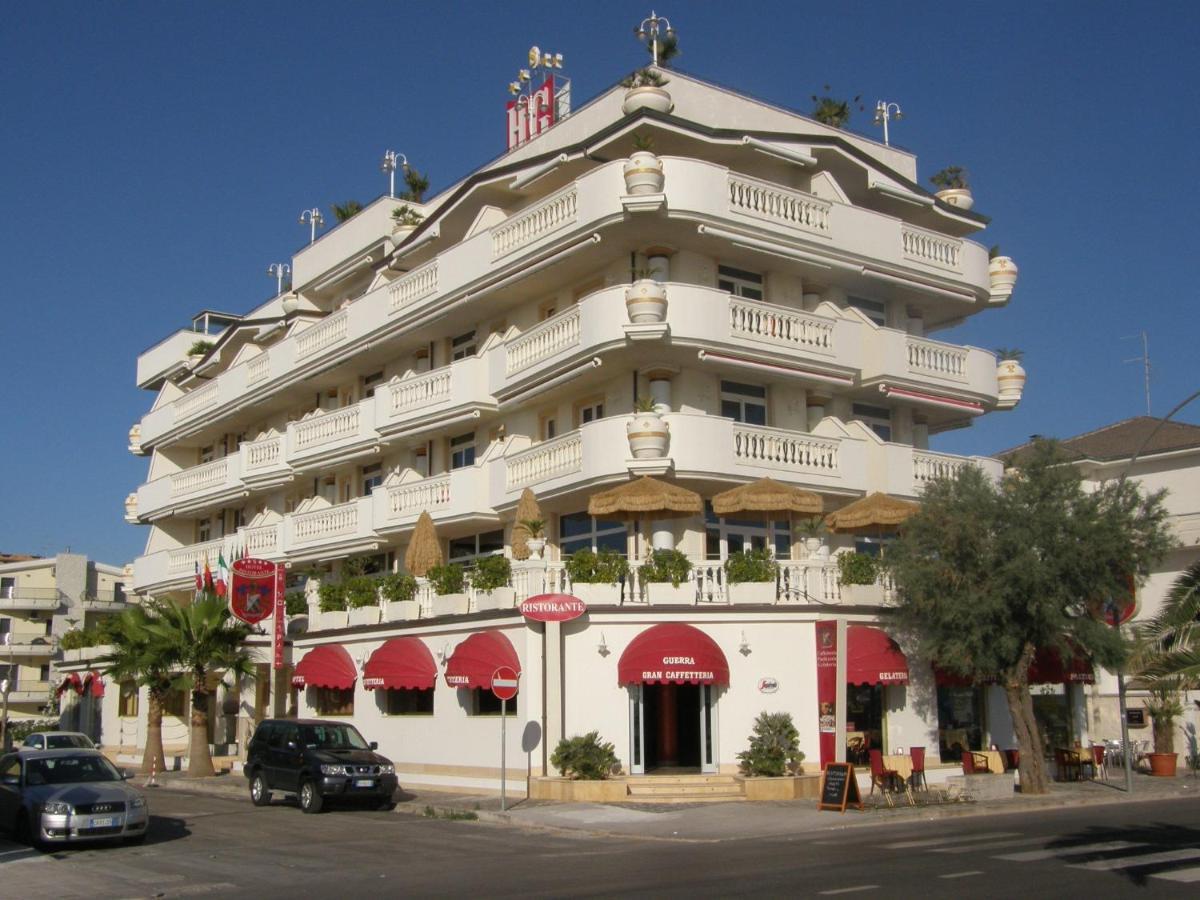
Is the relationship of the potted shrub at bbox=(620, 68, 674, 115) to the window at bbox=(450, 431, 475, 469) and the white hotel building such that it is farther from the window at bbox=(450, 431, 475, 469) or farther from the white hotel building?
the window at bbox=(450, 431, 475, 469)

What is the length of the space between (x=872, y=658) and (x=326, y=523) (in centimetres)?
1998

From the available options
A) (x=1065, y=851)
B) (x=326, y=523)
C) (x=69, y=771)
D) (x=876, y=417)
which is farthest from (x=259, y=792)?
(x=876, y=417)

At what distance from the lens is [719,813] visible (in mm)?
24000

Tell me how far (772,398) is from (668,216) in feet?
19.5

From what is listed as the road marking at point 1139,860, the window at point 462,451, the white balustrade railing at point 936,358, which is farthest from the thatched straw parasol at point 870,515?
the road marking at point 1139,860

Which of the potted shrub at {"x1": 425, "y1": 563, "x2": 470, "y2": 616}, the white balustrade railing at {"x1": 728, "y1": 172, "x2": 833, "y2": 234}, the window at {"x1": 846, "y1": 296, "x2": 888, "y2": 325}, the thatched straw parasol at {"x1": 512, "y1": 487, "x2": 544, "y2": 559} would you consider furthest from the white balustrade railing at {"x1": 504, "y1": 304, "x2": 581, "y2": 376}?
the window at {"x1": 846, "y1": 296, "x2": 888, "y2": 325}

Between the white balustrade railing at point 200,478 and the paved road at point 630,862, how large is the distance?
87.3ft

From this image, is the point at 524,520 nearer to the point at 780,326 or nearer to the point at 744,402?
the point at 744,402

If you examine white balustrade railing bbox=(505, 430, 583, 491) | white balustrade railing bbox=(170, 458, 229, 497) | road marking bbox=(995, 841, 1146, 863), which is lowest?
road marking bbox=(995, 841, 1146, 863)

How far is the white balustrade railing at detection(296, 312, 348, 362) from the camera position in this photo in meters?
41.8

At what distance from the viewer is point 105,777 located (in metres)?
21.6

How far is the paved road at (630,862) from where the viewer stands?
14.7 m

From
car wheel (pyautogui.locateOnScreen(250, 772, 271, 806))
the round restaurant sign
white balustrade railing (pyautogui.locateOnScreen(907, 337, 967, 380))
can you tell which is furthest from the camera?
white balustrade railing (pyautogui.locateOnScreen(907, 337, 967, 380))

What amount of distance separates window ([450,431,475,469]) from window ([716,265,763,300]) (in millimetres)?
9315
